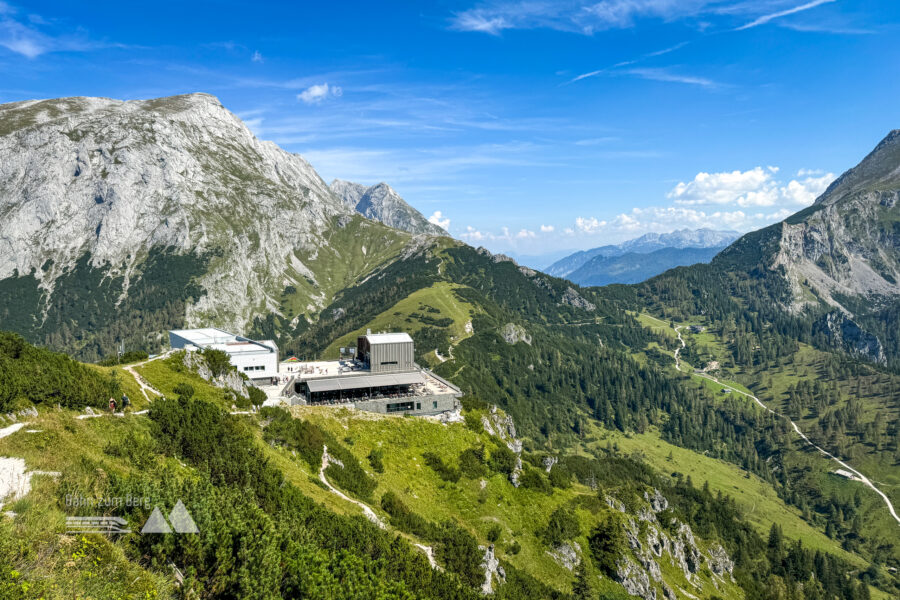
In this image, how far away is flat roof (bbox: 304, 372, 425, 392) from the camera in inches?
3794

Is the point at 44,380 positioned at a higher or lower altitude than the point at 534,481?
higher

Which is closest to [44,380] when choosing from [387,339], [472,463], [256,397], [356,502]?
[356,502]

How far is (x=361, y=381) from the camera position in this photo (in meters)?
101

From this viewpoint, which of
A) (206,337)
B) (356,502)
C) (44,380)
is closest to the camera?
(44,380)

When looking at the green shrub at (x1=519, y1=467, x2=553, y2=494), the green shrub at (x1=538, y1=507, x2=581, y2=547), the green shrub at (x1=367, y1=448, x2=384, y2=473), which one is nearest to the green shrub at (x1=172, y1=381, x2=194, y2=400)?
the green shrub at (x1=367, y1=448, x2=384, y2=473)

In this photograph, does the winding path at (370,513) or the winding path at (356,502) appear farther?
the winding path at (356,502)

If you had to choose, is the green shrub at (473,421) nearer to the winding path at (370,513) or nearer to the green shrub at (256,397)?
the winding path at (370,513)

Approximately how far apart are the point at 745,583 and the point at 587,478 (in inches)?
2096

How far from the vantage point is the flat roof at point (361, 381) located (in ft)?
316

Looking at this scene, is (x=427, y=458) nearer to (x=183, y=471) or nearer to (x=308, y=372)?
(x=308, y=372)

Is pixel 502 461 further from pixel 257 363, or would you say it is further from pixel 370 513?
pixel 257 363

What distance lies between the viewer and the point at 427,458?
82062mm

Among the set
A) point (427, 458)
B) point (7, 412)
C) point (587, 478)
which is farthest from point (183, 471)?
point (587, 478)

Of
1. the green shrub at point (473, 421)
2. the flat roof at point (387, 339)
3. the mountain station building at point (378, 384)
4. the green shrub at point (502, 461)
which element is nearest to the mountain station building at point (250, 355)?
the mountain station building at point (378, 384)
